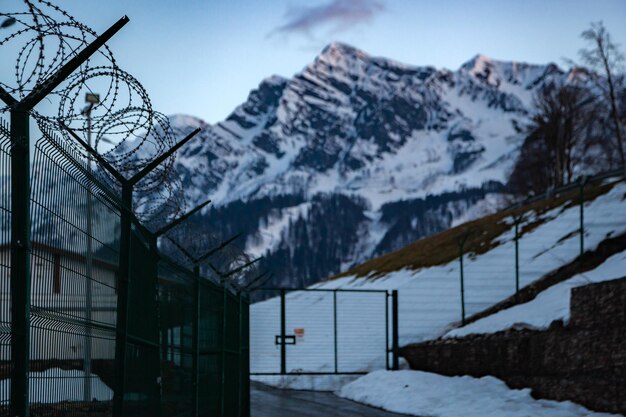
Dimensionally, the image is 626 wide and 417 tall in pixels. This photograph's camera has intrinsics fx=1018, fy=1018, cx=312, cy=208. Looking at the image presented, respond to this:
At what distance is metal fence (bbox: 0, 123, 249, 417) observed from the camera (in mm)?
4309

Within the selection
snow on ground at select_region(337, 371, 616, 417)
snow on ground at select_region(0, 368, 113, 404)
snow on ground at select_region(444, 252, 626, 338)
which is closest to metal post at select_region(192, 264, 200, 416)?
snow on ground at select_region(0, 368, 113, 404)

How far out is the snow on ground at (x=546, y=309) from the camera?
69.3 ft

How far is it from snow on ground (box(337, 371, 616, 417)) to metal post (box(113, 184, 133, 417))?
1177 centimetres

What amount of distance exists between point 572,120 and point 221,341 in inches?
2081

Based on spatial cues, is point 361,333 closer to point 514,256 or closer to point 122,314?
point 514,256

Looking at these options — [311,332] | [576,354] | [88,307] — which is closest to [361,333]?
[311,332]

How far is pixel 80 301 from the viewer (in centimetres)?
551

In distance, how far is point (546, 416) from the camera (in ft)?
58.0

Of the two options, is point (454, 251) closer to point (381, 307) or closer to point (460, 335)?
point (381, 307)

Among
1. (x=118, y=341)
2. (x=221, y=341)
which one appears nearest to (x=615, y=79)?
(x=221, y=341)

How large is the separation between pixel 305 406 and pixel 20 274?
2075cm

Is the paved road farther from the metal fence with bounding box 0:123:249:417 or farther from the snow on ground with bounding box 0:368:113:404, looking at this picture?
the snow on ground with bounding box 0:368:113:404

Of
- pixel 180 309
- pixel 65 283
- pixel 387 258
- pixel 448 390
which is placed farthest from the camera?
pixel 387 258

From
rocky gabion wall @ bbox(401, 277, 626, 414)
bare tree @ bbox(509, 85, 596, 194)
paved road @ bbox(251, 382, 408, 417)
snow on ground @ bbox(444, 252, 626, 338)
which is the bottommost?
paved road @ bbox(251, 382, 408, 417)
